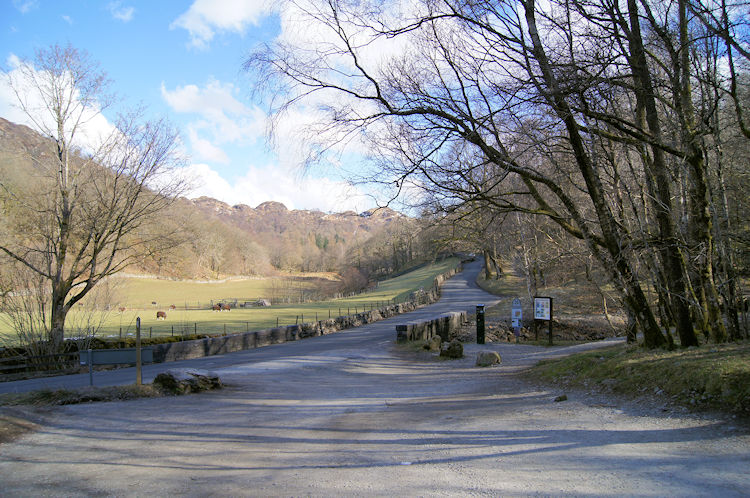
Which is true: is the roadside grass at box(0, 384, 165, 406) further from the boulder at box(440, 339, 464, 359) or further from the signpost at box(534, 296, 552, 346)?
the signpost at box(534, 296, 552, 346)

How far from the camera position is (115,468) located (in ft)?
16.0

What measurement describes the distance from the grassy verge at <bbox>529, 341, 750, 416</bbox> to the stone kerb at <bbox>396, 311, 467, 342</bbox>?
34.3 feet

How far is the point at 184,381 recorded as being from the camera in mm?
9172

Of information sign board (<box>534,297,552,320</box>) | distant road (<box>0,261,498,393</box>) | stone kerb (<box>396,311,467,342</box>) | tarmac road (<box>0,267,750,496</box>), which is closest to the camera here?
tarmac road (<box>0,267,750,496</box>)

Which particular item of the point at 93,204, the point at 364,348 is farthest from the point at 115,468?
the point at 93,204

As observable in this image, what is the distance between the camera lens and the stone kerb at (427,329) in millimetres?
19438

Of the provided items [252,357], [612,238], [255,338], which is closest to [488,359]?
[612,238]

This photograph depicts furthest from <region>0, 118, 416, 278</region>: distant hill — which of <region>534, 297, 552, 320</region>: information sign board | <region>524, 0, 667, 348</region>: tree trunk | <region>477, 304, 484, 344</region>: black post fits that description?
<region>534, 297, 552, 320</region>: information sign board

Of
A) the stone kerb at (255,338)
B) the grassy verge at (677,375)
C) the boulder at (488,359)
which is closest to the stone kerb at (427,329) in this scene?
the stone kerb at (255,338)

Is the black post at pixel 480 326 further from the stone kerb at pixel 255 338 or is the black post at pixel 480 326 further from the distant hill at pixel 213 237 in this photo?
the distant hill at pixel 213 237

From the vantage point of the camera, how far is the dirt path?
13.2ft

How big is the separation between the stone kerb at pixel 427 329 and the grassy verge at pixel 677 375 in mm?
10466

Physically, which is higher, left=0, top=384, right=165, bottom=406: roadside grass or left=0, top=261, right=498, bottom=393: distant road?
left=0, top=384, right=165, bottom=406: roadside grass

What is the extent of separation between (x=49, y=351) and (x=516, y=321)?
17498 mm
